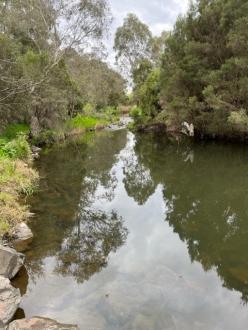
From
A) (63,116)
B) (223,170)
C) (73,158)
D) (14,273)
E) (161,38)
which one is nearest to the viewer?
(14,273)

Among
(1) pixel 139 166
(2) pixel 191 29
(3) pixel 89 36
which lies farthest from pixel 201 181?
(3) pixel 89 36

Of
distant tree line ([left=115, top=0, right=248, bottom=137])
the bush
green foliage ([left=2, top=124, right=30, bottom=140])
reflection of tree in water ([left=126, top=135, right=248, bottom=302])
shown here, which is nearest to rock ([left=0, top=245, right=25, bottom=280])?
reflection of tree in water ([left=126, top=135, right=248, bottom=302])

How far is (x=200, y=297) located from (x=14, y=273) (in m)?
3.63

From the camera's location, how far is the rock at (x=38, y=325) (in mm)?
5014

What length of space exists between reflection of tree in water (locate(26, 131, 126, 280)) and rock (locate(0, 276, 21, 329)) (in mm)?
1332

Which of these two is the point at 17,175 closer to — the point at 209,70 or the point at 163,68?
the point at 209,70

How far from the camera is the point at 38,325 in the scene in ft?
16.8

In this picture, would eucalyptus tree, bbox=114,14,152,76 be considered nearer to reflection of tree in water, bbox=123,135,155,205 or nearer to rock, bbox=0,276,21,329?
reflection of tree in water, bbox=123,135,155,205

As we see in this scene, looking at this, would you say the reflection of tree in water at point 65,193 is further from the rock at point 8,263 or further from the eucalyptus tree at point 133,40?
the eucalyptus tree at point 133,40

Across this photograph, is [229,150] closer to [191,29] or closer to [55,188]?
[191,29]

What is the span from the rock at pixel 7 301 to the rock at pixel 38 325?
0.74ft

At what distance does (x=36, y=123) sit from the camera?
26.2m

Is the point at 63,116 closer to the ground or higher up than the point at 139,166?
higher up

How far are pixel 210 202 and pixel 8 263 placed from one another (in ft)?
24.0
